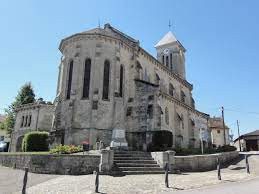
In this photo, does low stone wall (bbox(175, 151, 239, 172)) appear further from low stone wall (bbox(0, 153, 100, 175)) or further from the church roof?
the church roof

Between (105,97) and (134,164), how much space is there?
1103 centimetres

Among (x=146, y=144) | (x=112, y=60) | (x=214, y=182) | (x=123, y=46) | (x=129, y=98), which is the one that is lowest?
(x=214, y=182)

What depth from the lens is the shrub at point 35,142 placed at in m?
24.3

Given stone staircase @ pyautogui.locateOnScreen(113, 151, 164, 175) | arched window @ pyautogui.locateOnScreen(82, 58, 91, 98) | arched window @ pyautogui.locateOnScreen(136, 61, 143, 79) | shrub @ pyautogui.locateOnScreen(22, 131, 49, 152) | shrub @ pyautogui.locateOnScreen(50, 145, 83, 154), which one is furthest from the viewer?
arched window @ pyautogui.locateOnScreen(136, 61, 143, 79)

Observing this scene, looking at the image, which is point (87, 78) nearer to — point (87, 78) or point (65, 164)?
point (87, 78)

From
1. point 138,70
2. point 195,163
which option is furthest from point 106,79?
point 195,163

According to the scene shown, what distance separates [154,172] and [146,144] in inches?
392

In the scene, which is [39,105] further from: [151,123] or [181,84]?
[181,84]

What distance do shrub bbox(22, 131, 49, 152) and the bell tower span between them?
29397 mm

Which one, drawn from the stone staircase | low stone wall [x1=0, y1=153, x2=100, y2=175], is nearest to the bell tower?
the stone staircase

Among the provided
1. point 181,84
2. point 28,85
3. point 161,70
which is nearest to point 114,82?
point 161,70

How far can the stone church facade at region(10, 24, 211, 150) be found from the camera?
25.0m

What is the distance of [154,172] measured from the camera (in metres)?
15.8

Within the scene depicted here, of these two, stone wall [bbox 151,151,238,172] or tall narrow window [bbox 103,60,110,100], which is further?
tall narrow window [bbox 103,60,110,100]
